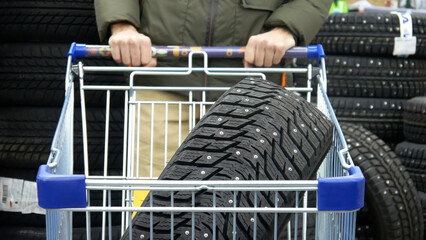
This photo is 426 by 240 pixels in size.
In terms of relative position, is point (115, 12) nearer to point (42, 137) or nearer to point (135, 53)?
point (135, 53)

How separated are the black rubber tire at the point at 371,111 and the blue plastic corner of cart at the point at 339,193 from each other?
7.86 feet

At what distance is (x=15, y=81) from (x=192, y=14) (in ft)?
2.95

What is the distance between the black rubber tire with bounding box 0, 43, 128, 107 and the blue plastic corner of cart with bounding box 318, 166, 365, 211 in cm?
150

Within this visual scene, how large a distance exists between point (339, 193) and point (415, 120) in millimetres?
2323

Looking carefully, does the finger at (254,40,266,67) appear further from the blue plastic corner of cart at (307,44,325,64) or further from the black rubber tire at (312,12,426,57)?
the black rubber tire at (312,12,426,57)

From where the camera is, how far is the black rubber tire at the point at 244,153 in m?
1.15

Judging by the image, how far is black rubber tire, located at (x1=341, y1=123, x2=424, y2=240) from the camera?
2.62 m

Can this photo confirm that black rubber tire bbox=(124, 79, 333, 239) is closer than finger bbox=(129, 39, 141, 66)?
Yes

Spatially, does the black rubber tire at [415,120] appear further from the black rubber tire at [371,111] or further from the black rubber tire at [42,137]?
the black rubber tire at [42,137]

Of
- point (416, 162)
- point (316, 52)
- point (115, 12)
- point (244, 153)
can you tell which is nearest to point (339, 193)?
point (244, 153)

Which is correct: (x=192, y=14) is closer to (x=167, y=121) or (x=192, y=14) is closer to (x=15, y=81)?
(x=167, y=121)

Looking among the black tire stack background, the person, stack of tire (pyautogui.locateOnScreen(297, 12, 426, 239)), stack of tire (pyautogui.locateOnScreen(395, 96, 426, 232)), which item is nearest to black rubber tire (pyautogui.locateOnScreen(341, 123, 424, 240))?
the black tire stack background

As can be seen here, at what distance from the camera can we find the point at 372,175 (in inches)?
103

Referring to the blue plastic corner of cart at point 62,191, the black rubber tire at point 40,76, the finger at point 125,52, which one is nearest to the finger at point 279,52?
the finger at point 125,52
